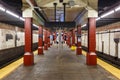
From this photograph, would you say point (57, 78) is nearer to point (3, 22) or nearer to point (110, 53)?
point (110, 53)

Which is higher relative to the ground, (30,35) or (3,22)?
(3,22)

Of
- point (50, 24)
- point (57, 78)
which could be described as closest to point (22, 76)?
point (57, 78)

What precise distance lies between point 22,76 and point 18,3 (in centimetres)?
521

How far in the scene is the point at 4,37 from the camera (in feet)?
63.0

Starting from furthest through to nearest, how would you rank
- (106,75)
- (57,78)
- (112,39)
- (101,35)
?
(101,35)
(112,39)
(106,75)
(57,78)

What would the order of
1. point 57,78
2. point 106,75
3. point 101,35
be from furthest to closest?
1. point 101,35
2. point 106,75
3. point 57,78

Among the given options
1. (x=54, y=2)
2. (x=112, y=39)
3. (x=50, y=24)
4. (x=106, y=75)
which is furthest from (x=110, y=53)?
(x=106, y=75)

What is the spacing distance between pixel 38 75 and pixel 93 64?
14.4 ft

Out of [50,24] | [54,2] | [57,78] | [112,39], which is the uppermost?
[54,2]

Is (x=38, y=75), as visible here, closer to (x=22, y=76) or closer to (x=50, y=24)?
(x=22, y=76)

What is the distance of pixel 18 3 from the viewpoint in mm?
13461

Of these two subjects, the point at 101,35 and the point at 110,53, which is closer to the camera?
the point at 110,53

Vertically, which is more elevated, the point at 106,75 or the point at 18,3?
the point at 18,3

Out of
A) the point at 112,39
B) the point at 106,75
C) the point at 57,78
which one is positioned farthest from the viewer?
the point at 112,39
